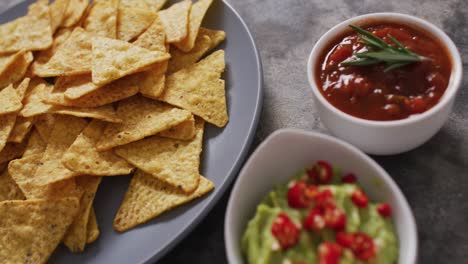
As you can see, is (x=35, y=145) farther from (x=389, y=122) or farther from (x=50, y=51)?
(x=389, y=122)

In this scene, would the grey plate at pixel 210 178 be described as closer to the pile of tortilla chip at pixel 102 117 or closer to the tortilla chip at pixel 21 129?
the pile of tortilla chip at pixel 102 117

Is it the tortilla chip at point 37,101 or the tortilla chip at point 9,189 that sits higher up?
the tortilla chip at point 37,101

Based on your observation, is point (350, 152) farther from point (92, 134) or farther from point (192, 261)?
point (92, 134)

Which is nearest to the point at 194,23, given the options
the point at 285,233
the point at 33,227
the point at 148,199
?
the point at 148,199

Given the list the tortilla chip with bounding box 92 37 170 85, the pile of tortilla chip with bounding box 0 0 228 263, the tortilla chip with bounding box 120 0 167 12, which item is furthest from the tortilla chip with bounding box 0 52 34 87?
the tortilla chip with bounding box 120 0 167 12

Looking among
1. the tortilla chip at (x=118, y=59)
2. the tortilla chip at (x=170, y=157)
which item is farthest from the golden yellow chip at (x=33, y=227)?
the tortilla chip at (x=118, y=59)

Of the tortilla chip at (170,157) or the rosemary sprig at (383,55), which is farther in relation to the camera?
the tortilla chip at (170,157)

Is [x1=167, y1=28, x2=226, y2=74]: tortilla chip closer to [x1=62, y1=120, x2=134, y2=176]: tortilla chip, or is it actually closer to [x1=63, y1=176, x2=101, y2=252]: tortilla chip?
[x1=62, y1=120, x2=134, y2=176]: tortilla chip
